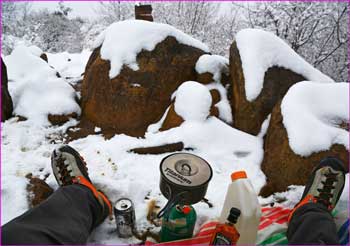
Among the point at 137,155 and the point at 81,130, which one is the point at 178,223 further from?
the point at 81,130

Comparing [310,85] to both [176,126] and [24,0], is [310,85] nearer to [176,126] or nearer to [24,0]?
[176,126]

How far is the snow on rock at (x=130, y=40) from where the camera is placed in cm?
336

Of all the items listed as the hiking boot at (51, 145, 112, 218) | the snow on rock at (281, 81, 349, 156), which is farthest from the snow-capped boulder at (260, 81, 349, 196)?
the hiking boot at (51, 145, 112, 218)

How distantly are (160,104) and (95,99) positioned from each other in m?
0.89

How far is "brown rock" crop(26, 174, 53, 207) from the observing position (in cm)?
210

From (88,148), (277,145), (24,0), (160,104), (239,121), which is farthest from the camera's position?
(24,0)

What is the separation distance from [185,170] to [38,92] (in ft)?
9.88

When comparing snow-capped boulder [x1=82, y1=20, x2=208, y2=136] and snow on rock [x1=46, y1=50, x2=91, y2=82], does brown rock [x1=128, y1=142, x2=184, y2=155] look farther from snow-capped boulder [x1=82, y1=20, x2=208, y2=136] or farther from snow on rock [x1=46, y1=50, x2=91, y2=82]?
snow on rock [x1=46, y1=50, x2=91, y2=82]

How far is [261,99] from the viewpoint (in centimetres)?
297

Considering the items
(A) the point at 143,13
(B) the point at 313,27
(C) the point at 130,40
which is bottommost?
(C) the point at 130,40

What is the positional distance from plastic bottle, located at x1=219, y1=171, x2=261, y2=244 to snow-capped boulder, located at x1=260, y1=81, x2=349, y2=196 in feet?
2.92

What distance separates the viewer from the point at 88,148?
2920mm

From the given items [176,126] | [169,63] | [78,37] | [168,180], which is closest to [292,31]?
[169,63]

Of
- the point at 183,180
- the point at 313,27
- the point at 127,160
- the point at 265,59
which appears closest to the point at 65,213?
the point at 183,180
